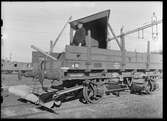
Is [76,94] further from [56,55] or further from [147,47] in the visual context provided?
[147,47]

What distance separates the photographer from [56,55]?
849 cm

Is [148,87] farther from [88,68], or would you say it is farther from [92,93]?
[88,68]

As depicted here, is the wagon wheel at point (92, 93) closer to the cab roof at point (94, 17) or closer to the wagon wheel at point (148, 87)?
the cab roof at point (94, 17)

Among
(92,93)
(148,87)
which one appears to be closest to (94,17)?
(92,93)

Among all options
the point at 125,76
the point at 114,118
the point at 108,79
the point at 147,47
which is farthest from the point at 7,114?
the point at 147,47

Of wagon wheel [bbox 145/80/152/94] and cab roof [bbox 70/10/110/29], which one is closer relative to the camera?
cab roof [bbox 70/10/110/29]

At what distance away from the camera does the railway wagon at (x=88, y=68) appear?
7703mm

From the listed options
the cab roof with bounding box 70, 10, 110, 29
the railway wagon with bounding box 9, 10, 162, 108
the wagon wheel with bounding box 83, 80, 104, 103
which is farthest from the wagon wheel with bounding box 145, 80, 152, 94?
the cab roof with bounding box 70, 10, 110, 29

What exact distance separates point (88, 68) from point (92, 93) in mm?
1292

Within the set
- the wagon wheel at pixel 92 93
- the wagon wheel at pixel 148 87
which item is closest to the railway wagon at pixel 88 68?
the wagon wheel at pixel 92 93

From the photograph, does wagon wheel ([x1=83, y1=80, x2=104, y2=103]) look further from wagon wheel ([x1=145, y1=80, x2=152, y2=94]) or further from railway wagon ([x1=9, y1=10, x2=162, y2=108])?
wagon wheel ([x1=145, y1=80, x2=152, y2=94])

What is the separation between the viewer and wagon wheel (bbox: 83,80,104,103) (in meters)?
8.37

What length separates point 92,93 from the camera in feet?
28.4

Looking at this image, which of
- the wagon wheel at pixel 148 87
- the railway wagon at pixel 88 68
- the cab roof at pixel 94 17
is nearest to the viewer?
the railway wagon at pixel 88 68
